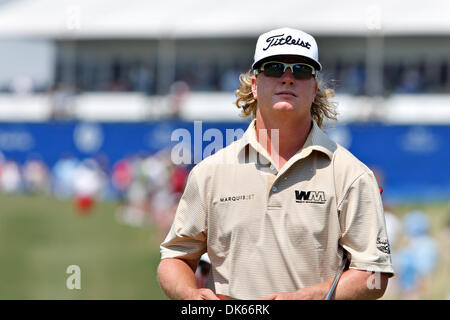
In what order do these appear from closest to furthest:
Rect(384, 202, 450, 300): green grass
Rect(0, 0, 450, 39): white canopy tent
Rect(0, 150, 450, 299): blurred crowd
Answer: Rect(384, 202, 450, 300): green grass
Rect(0, 150, 450, 299): blurred crowd
Rect(0, 0, 450, 39): white canopy tent

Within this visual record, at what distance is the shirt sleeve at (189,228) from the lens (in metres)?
3.35

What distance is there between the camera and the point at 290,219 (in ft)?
10.5

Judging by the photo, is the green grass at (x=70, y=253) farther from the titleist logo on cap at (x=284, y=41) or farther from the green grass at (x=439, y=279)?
the titleist logo on cap at (x=284, y=41)

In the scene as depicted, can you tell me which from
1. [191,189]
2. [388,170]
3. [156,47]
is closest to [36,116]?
[156,47]

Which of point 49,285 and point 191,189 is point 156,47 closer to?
point 49,285

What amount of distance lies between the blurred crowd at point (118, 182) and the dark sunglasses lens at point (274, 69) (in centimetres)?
1644

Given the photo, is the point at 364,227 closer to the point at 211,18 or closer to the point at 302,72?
the point at 302,72

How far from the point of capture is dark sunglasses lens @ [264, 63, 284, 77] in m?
3.32

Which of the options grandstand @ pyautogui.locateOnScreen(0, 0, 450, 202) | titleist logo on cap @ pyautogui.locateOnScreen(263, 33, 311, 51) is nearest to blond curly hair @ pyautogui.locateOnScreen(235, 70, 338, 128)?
titleist logo on cap @ pyautogui.locateOnScreen(263, 33, 311, 51)

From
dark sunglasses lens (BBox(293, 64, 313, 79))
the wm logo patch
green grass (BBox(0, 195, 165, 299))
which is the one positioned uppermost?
green grass (BBox(0, 195, 165, 299))

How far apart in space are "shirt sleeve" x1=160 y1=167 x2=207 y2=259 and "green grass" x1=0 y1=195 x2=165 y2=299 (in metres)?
8.57

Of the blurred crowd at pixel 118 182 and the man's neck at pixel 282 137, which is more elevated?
the blurred crowd at pixel 118 182

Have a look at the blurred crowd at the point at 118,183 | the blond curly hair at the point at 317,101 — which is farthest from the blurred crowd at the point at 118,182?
the blond curly hair at the point at 317,101

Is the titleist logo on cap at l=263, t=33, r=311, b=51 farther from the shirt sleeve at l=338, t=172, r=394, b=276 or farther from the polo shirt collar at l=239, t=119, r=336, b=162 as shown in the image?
the shirt sleeve at l=338, t=172, r=394, b=276
